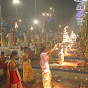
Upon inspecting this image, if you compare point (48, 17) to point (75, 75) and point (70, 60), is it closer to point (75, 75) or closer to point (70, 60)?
point (70, 60)

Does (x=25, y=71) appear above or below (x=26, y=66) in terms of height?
below

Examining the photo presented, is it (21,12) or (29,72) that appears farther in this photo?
(21,12)

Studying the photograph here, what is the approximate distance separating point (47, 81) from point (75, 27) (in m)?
35.1

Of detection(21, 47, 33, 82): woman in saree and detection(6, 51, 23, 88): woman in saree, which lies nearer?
detection(6, 51, 23, 88): woman in saree

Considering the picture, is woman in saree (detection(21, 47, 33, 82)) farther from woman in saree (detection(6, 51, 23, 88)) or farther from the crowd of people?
woman in saree (detection(6, 51, 23, 88))

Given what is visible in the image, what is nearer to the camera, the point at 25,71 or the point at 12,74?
the point at 12,74

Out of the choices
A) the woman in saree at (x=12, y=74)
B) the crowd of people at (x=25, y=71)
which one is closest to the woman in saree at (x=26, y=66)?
the crowd of people at (x=25, y=71)

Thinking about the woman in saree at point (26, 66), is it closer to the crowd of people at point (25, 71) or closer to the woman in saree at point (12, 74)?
the crowd of people at point (25, 71)

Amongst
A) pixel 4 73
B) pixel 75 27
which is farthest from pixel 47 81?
pixel 75 27

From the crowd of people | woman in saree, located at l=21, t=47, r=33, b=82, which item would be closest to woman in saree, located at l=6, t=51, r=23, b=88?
the crowd of people

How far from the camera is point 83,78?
528 centimetres

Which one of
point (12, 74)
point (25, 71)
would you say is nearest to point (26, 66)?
point (25, 71)

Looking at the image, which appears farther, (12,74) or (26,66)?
(26,66)

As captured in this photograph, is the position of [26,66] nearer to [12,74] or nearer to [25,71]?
[25,71]
